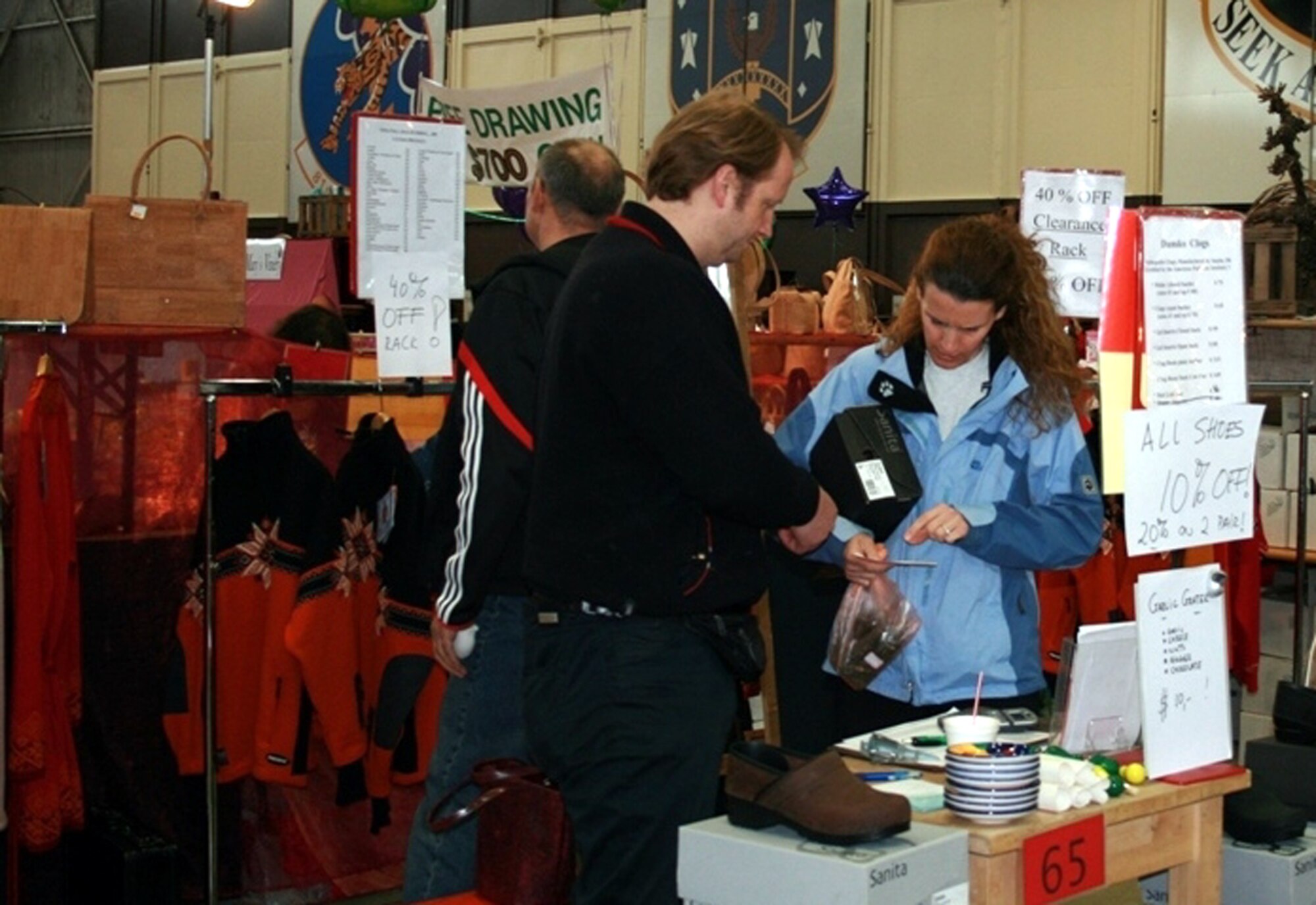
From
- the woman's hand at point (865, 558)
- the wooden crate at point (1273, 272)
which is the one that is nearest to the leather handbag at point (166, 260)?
the woman's hand at point (865, 558)

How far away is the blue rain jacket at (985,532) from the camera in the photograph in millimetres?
2891

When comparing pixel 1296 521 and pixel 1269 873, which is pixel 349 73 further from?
pixel 1269 873

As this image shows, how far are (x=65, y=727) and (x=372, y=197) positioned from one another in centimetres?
135

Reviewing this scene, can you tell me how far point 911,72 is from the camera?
11336 mm

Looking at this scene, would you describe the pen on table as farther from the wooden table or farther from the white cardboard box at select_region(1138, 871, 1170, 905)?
the white cardboard box at select_region(1138, 871, 1170, 905)

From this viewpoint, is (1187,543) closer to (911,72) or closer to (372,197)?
(372,197)

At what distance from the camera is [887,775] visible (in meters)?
2.41

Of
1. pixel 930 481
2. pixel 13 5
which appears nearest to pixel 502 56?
pixel 13 5

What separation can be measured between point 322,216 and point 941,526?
1108cm

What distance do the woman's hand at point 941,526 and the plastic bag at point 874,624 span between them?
0.11m

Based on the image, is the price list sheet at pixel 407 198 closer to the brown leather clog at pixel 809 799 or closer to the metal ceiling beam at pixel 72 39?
the brown leather clog at pixel 809 799

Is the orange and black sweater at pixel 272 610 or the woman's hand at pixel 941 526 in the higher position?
the woman's hand at pixel 941 526

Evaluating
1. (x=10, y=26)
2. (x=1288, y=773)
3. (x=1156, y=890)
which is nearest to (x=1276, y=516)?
(x=1288, y=773)

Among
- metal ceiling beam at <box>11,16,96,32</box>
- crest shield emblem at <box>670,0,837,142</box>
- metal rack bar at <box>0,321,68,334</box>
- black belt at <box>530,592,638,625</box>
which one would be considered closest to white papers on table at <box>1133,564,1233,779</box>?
black belt at <box>530,592,638,625</box>
